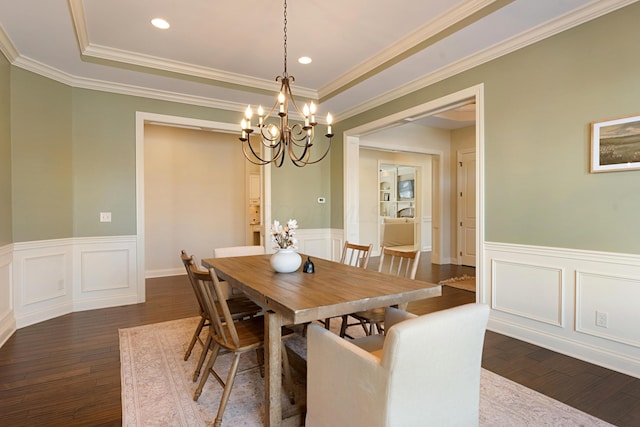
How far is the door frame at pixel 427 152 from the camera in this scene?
3.29 meters

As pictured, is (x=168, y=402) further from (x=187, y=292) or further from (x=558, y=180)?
(x=558, y=180)

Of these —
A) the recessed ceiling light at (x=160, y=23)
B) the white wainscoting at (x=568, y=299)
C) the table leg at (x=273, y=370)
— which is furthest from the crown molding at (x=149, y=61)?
the white wainscoting at (x=568, y=299)

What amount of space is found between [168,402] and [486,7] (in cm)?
359

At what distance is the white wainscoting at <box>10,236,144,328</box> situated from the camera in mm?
3393

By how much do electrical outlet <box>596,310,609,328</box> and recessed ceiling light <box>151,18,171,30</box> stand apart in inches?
169

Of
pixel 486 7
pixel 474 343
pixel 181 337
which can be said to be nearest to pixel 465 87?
pixel 486 7

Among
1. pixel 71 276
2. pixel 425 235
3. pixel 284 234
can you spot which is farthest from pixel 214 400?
pixel 425 235

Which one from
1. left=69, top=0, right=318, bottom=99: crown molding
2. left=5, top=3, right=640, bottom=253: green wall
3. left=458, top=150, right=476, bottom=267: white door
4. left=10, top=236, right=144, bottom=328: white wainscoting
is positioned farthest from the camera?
left=458, top=150, right=476, bottom=267: white door

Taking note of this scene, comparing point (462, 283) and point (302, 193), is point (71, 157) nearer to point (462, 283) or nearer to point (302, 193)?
point (302, 193)

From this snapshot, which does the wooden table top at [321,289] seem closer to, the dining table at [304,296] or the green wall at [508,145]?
the dining table at [304,296]

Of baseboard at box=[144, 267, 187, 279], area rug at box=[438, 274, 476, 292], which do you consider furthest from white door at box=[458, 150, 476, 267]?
baseboard at box=[144, 267, 187, 279]

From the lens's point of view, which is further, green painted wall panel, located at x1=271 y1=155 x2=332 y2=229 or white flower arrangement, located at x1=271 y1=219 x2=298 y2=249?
green painted wall panel, located at x1=271 y1=155 x2=332 y2=229

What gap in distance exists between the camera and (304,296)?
1732 mm

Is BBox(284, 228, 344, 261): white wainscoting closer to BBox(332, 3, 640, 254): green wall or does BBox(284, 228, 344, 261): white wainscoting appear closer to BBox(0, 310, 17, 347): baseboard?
BBox(332, 3, 640, 254): green wall
